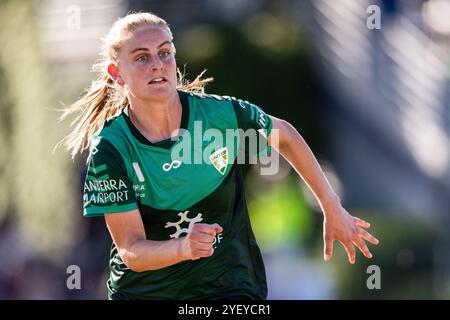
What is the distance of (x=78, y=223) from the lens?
41.1 ft

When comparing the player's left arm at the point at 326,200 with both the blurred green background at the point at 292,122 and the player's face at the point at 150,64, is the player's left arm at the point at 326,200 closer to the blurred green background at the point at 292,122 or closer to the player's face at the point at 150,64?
the player's face at the point at 150,64

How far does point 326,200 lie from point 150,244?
3.67ft

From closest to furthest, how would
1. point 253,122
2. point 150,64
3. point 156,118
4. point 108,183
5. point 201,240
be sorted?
point 201,240
point 108,183
point 150,64
point 156,118
point 253,122

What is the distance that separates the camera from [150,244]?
482 cm

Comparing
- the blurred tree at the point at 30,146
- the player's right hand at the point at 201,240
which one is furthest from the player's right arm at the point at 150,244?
the blurred tree at the point at 30,146

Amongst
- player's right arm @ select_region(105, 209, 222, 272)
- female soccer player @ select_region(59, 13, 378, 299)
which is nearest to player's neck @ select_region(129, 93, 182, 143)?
female soccer player @ select_region(59, 13, 378, 299)

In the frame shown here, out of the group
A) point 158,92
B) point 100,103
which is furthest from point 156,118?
point 100,103

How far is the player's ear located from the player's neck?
189 mm

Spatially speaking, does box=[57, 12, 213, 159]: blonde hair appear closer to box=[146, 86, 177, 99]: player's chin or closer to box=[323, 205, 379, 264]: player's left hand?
box=[146, 86, 177, 99]: player's chin

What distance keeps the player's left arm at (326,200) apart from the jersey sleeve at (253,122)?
0.04 metres

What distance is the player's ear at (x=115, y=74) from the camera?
17.7 ft

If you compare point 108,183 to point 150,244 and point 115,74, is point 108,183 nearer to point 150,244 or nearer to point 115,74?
point 150,244

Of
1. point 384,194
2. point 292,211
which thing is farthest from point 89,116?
point 384,194
